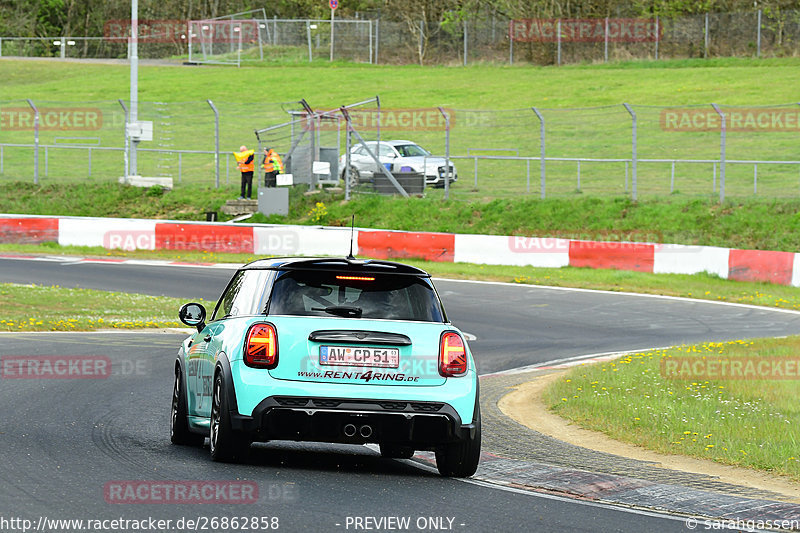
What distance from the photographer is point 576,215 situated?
106 feet

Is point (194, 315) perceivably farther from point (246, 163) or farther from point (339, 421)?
point (246, 163)

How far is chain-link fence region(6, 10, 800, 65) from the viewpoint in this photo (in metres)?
59.5

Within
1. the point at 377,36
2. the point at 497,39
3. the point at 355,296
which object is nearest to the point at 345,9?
the point at 377,36

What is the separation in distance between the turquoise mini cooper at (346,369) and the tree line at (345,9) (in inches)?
2103

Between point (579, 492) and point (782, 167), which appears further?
point (782, 167)

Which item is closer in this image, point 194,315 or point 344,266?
point 344,266

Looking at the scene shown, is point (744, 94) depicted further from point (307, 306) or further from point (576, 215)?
point (307, 306)

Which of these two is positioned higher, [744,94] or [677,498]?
[744,94]

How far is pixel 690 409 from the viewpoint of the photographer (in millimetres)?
11656

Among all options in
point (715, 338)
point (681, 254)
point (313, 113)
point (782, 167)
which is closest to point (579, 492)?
point (715, 338)

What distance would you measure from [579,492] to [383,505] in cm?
143

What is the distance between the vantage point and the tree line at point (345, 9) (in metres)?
64.8

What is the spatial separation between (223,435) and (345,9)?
81657 mm

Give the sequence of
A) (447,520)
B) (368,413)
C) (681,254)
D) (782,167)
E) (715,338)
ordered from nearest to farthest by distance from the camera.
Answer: (447,520) → (368,413) → (715,338) → (681,254) → (782,167)
